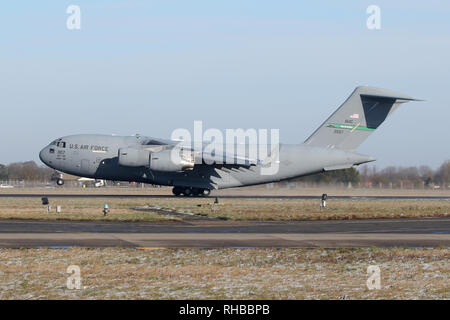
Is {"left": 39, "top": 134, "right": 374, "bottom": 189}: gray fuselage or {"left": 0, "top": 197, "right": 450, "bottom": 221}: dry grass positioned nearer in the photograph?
{"left": 0, "top": 197, "right": 450, "bottom": 221}: dry grass

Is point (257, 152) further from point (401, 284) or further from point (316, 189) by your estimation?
point (401, 284)

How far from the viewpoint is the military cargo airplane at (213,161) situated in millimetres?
45375

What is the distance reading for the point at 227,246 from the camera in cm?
1994

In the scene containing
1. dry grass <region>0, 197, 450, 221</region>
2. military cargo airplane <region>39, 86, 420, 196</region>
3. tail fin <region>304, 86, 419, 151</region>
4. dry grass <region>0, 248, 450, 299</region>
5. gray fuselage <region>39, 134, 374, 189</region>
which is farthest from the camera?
tail fin <region>304, 86, 419, 151</region>

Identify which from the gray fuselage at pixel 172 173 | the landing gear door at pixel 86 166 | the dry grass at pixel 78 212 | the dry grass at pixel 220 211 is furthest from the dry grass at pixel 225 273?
the landing gear door at pixel 86 166

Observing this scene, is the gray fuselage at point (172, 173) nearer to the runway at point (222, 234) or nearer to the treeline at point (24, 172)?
the runway at point (222, 234)

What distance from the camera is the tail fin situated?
161ft

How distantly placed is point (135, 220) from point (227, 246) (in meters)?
10.5

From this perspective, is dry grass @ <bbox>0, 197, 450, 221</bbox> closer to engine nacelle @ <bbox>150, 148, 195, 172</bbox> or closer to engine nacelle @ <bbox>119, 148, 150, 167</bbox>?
engine nacelle @ <bbox>150, 148, 195, 172</bbox>

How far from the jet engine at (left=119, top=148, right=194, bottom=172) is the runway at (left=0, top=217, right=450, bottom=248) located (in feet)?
52.3

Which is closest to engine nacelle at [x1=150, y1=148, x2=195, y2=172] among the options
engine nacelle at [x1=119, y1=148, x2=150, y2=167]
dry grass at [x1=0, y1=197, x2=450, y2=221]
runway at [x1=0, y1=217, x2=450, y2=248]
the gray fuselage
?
engine nacelle at [x1=119, y1=148, x2=150, y2=167]

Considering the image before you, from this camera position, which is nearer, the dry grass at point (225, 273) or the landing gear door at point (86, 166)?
the dry grass at point (225, 273)

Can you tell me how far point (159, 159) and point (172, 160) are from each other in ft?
3.01
